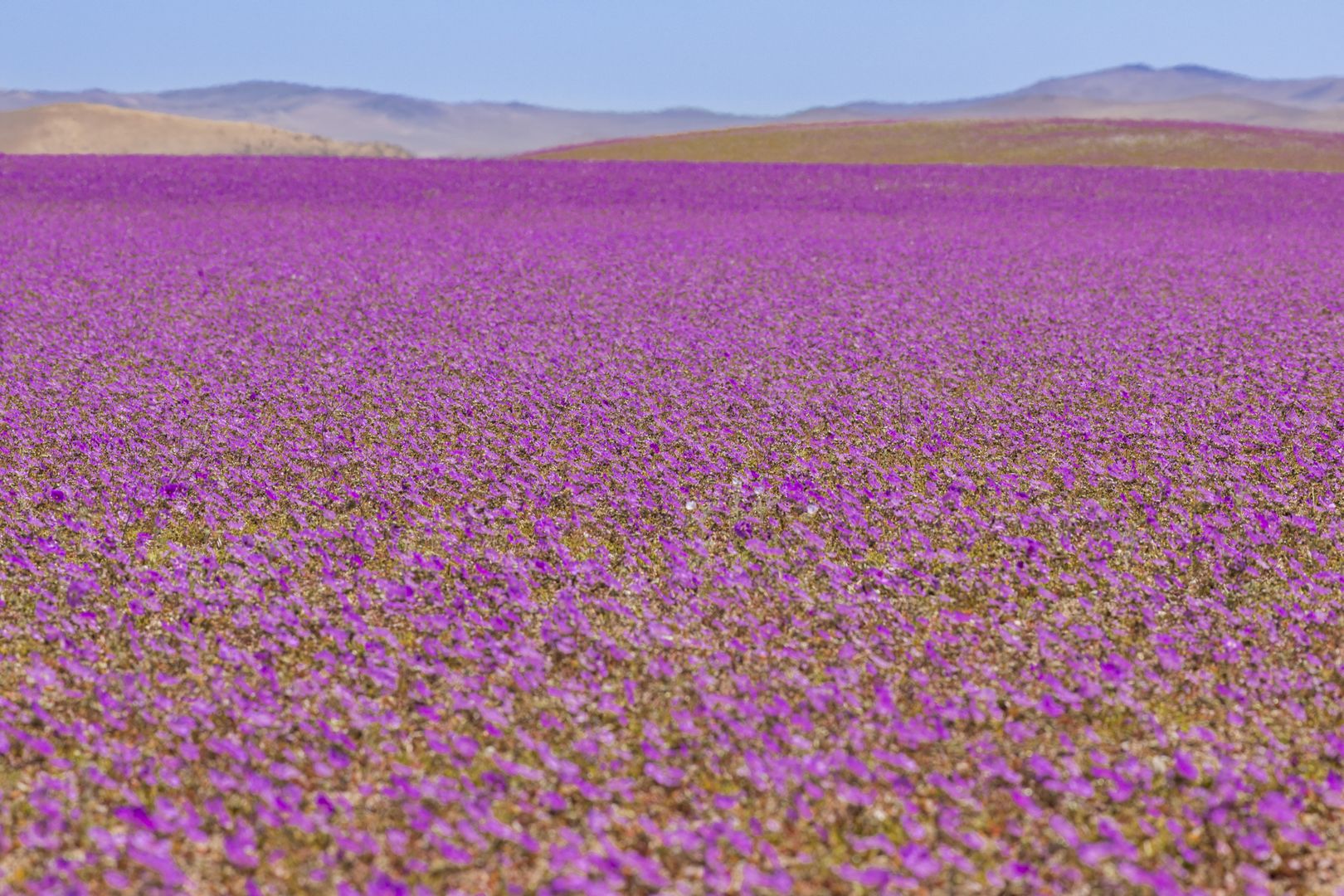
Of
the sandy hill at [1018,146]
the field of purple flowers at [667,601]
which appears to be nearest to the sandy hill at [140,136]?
the sandy hill at [1018,146]

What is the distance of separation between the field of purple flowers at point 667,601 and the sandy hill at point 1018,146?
121 ft

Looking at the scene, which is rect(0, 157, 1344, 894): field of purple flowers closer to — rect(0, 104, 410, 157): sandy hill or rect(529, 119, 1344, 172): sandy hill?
rect(529, 119, 1344, 172): sandy hill

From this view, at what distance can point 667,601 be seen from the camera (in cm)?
577

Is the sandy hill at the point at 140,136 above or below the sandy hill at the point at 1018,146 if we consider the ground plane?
above

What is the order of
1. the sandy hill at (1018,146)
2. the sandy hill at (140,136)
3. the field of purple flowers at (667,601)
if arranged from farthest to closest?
the sandy hill at (140,136)
the sandy hill at (1018,146)
the field of purple flowers at (667,601)

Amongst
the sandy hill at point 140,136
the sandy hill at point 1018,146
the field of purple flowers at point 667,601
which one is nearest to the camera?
the field of purple flowers at point 667,601

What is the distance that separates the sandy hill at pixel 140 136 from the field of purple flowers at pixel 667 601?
5698cm

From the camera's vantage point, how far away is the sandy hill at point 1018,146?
46969 mm

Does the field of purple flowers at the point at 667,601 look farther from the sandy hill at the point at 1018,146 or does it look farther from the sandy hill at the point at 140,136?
the sandy hill at the point at 140,136

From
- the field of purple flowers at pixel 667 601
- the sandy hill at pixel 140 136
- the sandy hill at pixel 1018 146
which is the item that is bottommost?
the field of purple flowers at pixel 667 601

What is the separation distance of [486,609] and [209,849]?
203 cm

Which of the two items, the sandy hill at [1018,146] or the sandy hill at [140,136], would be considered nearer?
the sandy hill at [1018,146]

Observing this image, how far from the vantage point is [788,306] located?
14562 millimetres

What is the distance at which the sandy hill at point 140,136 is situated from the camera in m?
66.6
